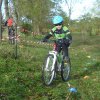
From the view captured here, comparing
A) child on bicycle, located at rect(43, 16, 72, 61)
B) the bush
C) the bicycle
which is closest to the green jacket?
child on bicycle, located at rect(43, 16, 72, 61)

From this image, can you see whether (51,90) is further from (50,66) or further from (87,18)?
(87,18)

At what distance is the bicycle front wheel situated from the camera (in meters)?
9.64

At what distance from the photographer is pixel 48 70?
9664 millimetres

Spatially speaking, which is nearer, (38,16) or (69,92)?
(69,92)

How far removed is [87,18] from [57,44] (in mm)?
53959

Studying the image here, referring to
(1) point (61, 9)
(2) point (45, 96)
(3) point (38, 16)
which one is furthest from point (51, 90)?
(1) point (61, 9)

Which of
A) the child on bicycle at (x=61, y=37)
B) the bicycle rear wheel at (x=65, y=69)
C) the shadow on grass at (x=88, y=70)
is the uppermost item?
the child on bicycle at (x=61, y=37)

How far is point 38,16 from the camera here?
53.9 metres

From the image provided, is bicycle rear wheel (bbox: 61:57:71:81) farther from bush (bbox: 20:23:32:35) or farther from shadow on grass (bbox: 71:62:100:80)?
bush (bbox: 20:23:32:35)

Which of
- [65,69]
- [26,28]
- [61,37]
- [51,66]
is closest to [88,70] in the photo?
[65,69]

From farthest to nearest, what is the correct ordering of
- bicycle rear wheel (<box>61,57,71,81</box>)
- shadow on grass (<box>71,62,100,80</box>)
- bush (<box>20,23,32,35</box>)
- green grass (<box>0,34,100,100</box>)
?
bush (<box>20,23,32,35</box>) → shadow on grass (<box>71,62,100,80</box>) → bicycle rear wheel (<box>61,57,71,81</box>) → green grass (<box>0,34,100,100</box>)

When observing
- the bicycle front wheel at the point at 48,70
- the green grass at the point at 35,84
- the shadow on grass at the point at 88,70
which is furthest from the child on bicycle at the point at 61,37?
A: the shadow on grass at the point at 88,70

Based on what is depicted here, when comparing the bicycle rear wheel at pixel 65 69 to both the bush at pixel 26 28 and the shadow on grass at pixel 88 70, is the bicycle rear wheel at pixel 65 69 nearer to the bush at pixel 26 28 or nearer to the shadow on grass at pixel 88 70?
the shadow on grass at pixel 88 70

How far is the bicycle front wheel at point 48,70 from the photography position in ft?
31.6
